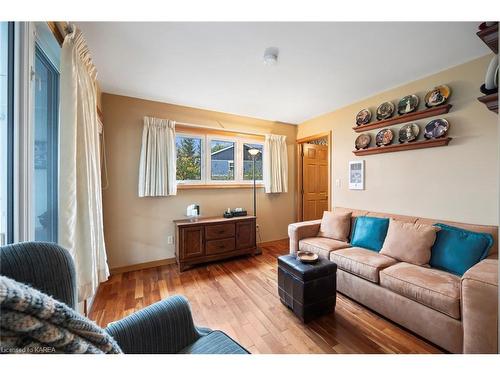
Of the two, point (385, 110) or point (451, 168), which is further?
point (385, 110)

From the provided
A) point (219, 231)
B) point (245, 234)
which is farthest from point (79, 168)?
point (245, 234)

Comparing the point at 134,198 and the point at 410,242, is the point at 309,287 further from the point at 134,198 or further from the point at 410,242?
the point at 134,198

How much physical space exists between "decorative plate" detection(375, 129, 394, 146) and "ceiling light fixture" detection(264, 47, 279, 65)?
1.74 m

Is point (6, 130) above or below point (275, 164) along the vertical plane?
below

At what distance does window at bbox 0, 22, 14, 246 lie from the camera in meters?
0.93

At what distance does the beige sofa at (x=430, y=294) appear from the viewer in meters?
1.19

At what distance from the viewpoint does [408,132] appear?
2.34 metres

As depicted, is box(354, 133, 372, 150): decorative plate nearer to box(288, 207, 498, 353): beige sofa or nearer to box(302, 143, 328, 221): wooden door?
box(288, 207, 498, 353): beige sofa

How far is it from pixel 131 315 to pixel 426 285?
78.2 inches

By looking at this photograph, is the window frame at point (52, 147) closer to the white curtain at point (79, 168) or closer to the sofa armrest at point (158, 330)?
the white curtain at point (79, 168)

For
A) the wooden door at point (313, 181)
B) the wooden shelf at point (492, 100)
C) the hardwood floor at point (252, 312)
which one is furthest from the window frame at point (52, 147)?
the wooden door at point (313, 181)
